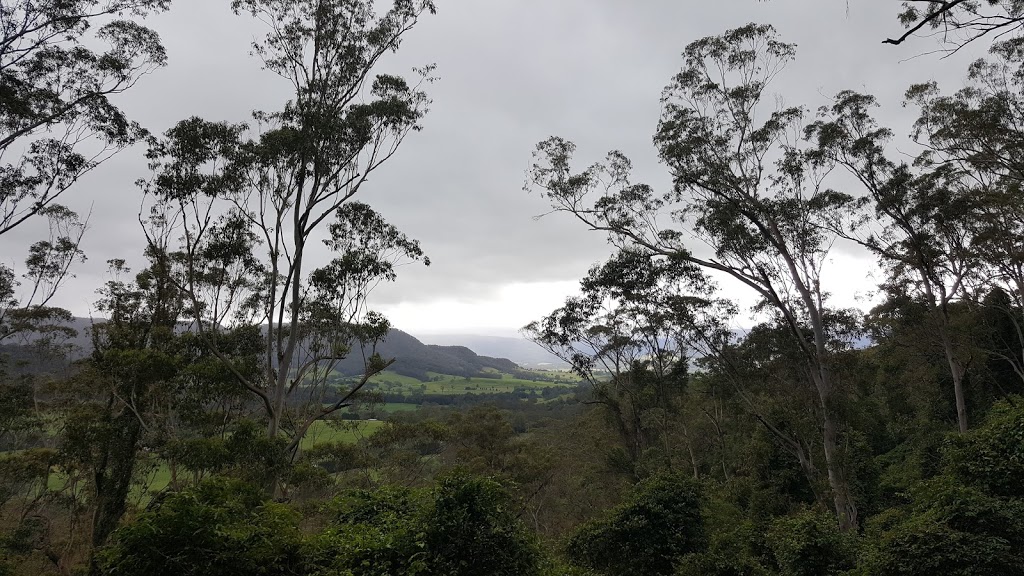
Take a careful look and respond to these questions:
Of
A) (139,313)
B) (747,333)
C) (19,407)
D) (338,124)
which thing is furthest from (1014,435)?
(19,407)

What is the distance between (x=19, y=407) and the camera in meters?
18.0

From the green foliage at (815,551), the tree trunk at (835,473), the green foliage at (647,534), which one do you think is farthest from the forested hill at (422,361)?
the green foliage at (815,551)

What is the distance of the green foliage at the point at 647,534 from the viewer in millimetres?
12336

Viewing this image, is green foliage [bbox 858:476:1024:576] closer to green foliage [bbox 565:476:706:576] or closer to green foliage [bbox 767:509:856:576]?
green foliage [bbox 767:509:856:576]

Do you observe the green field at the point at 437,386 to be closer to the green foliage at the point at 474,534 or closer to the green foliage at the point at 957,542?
the green foliage at the point at 474,534

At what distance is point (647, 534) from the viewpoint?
491 inches

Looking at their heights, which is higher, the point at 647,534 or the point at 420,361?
the point at 420,361

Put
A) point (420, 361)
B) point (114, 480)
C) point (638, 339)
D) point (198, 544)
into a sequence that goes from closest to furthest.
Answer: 1. point (198, 544)
2. point (114, 480)
3. point (638, 339)
4. point (420, 361)

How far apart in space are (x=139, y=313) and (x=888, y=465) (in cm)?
3390

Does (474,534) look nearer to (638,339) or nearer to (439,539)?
(439,539)

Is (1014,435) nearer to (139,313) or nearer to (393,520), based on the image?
(393,520)

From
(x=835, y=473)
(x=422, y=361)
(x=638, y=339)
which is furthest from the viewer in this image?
(x=422, y=361)

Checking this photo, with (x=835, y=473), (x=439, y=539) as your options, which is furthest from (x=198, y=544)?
(x=835, y=473)

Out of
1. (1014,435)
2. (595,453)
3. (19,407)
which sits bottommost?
(595,453)
